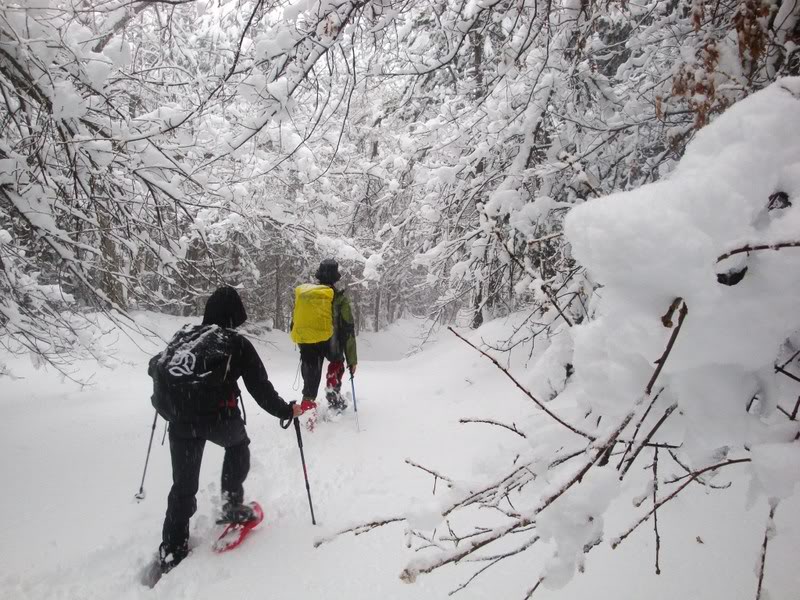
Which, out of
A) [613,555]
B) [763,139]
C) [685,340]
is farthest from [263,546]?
[763,139]

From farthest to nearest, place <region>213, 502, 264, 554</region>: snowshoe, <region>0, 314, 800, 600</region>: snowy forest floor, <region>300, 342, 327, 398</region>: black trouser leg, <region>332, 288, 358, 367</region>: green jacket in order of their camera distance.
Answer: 1. <region>332, 288, 358, 367</region>: green jacket
2. <region>300, 342, 327, 398</region>: black trouser leg
3. <region>213, 502, 264, 554</region>: snowshoe
4. <region>0, 314, 800, 600</region>: snowy forest floor

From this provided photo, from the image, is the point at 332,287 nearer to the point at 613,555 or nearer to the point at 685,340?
the point at 613,555

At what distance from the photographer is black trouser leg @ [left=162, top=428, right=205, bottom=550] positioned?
10.3 feet

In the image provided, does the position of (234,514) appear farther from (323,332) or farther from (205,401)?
(323,332)

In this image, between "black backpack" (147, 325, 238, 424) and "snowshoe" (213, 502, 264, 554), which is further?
"snowshoe" (213, 502, 264, 554)

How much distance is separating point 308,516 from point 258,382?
132 centimetres

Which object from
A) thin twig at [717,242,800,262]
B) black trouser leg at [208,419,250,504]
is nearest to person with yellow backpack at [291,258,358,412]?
black trouser leg at [208,419,250,504]

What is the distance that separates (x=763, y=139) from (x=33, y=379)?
981 centimetres

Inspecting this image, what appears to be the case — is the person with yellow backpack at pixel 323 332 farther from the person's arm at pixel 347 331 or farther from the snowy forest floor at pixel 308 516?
the snowy forest floor at pixel 308 516

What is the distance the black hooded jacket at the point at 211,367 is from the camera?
9.95ft

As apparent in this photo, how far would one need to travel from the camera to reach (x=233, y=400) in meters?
3.33

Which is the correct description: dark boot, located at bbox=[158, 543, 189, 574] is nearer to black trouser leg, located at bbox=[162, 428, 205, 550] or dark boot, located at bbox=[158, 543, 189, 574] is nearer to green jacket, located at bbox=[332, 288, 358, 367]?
black trouser leg, located at bbox=[162, 428, 205, 550]

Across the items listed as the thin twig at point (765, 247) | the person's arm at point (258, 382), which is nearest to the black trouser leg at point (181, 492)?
the person's arm at point (258, 382)

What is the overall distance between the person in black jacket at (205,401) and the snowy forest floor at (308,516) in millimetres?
302
